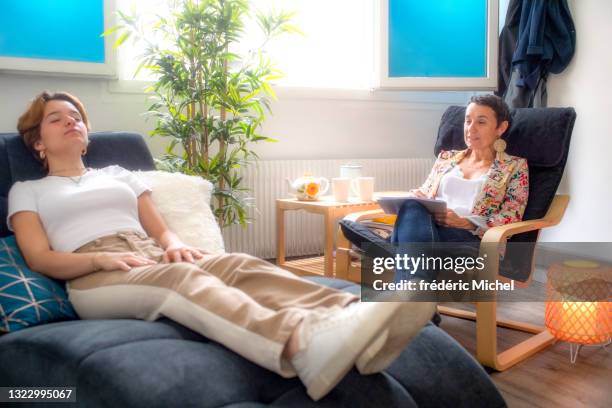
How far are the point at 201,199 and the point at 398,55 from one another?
198cm

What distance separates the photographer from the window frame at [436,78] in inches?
133

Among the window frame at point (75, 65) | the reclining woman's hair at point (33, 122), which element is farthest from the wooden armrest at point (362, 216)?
the window frame at point (75, 65)

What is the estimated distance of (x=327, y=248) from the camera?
8.89ft

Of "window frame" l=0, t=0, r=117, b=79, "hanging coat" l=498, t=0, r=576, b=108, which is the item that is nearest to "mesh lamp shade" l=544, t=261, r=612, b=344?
"hanging coat" l=498, t=0, r=576, b=108

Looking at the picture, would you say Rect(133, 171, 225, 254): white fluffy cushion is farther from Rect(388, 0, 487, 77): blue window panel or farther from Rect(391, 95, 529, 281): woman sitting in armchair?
Rect(388, 0, 487, 77): blue window panel

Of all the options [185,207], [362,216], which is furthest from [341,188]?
[185,207]

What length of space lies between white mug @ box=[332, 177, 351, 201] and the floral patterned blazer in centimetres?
71

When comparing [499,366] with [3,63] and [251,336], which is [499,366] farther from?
[3,63]

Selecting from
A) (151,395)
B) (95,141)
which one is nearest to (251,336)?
(151,395)

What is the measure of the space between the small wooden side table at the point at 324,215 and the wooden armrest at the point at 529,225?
0.84 metres

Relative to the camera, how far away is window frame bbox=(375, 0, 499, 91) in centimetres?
338

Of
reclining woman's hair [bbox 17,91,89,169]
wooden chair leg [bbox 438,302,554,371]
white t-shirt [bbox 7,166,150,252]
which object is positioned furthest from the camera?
wooden chair leg [bbox 438,302,554,371]

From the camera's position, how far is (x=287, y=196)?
3.45m

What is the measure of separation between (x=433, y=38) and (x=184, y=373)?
9.71 feet
